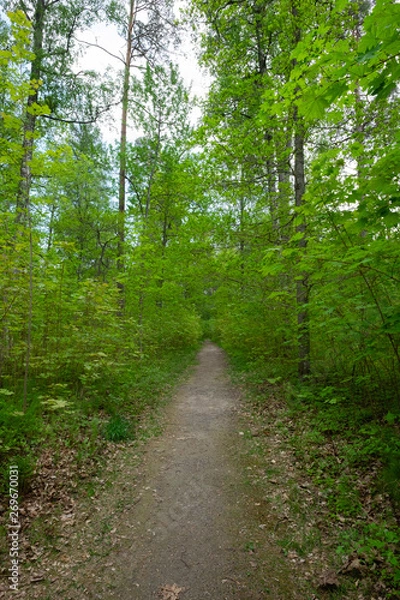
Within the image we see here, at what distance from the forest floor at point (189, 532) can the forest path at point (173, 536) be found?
0.01 metres

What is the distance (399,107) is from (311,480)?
7350 millimetres

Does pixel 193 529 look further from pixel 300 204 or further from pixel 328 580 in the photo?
pixel 300 204

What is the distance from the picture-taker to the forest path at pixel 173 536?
98.5 inches

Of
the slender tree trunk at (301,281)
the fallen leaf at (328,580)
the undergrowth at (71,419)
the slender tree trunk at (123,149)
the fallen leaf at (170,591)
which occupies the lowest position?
the fallen leaf at (170,591)

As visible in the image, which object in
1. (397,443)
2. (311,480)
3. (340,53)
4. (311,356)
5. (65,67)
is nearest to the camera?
(340,53)

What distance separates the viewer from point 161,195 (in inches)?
522

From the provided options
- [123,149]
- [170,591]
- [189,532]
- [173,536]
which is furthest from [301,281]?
[123,149]

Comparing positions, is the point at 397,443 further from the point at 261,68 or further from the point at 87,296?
the point at 261,68

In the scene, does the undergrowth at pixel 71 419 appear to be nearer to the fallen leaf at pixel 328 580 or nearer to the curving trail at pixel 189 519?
the curving trail at pixel 189 519

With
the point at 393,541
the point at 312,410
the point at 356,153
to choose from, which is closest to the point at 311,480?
the point at 393,541

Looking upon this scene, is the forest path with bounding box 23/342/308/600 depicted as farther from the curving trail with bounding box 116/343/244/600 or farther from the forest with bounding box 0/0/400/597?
the forest with bounding box 0/0/400/597

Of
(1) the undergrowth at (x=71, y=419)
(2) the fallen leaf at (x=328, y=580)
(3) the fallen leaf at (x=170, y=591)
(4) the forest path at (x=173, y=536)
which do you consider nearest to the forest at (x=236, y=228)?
(1) the undergrowth at (x=71, y=419)

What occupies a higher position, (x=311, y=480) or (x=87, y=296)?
(x=87, y=296)

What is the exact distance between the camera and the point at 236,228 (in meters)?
6.90
